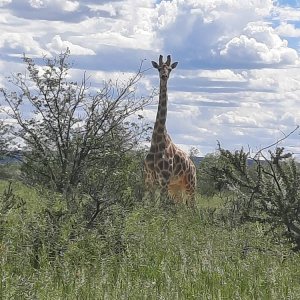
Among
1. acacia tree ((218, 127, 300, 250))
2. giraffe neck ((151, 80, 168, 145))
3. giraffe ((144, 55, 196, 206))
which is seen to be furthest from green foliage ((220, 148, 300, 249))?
giraffe neck ((151, 80, 168, 145))

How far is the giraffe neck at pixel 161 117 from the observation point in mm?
16000

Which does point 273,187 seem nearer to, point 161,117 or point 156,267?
point 156,267

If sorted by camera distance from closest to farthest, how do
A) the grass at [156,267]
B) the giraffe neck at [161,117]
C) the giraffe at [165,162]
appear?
1. the grass at [156,267]
2. the giraffe at [165,162]
3. the giraffe neck at [161,117]

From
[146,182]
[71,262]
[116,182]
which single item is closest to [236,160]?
[71,262]

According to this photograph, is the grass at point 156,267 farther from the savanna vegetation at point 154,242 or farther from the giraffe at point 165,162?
the giraffe at point 165,162

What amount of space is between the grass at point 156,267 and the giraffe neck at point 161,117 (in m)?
7.07

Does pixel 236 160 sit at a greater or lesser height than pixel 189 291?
greater

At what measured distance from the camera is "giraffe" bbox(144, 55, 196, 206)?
50.8ft

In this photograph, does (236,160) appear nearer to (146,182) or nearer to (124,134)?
(124,134)

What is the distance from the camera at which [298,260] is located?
24.2 ft

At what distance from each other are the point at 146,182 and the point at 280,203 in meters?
7.46

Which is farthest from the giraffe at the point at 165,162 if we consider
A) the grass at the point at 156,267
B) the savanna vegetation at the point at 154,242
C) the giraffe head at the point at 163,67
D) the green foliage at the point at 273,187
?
the green foliage at the point at 273,187

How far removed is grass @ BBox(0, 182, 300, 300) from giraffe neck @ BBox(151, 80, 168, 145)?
23.2 feet

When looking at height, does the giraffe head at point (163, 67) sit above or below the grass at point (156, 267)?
above
